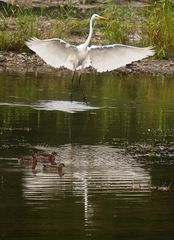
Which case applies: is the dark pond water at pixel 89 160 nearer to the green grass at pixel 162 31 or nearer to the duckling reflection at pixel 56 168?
the duckling reflection at pixel 56 168

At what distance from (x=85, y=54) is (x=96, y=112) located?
2065mm

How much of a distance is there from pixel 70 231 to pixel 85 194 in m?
1.62

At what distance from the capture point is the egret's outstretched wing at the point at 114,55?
18.7 m

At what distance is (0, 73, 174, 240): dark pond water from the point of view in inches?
398

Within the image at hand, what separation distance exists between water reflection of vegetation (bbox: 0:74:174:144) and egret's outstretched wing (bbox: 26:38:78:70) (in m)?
0.65

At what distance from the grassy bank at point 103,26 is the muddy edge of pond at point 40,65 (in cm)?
28

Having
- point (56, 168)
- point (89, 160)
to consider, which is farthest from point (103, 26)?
point (56, 168)

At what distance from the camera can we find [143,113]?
17.8m

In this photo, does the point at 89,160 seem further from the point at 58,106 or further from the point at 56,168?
the point at 58,106

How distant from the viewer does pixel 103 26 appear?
27406 millimetres

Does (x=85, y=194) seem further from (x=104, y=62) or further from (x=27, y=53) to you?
(x=27, y=53)

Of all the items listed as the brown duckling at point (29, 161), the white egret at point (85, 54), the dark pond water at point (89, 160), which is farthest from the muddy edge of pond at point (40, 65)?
the brown duckling at point (29, 161)

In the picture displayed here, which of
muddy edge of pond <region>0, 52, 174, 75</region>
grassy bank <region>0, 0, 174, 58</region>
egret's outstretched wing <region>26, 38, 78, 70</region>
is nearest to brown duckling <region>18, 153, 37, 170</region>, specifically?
egret's outstretched wing <region>26, 38, 78, 70</region>

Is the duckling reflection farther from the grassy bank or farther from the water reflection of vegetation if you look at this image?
the grassy bank
